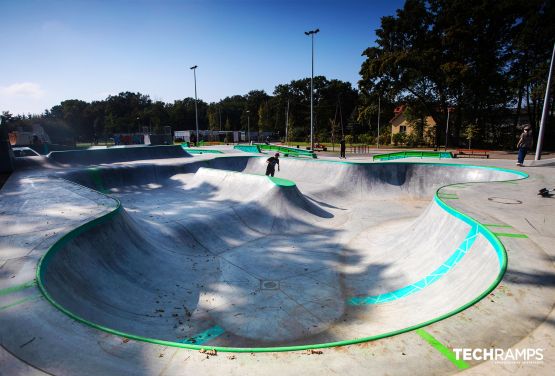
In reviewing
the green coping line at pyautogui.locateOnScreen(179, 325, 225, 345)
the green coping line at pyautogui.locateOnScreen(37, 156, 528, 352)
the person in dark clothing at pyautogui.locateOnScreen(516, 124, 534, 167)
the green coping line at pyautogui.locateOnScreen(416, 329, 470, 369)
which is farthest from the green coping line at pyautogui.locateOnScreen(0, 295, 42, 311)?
the person in dark clothing at pyautogui.locateOnScreen(516, 124, 534, 167)

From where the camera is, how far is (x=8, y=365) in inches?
113

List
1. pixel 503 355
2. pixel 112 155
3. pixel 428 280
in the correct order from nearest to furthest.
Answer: pixel 503 355 < pixel 428 280 < pixel 112 155

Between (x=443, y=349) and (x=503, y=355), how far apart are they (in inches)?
22.3

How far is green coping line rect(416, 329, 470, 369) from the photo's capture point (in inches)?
112

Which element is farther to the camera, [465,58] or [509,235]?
[465,58]

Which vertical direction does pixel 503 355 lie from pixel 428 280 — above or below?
above

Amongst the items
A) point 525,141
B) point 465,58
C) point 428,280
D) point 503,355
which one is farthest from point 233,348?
point 465,58

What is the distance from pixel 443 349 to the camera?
3.02m

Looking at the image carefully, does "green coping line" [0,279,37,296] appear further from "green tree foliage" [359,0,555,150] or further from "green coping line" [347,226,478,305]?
"green tree foliage" [359,0,555,150]

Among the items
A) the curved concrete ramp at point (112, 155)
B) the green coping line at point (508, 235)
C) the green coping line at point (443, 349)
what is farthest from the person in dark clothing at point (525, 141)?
the curved concrete ramp at point (112, 155)

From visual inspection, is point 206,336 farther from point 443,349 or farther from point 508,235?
point 508,235

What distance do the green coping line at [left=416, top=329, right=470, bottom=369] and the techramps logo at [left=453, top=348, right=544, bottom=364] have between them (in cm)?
5

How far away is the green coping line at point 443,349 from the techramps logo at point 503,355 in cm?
5

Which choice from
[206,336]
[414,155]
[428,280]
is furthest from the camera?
[414,155]
